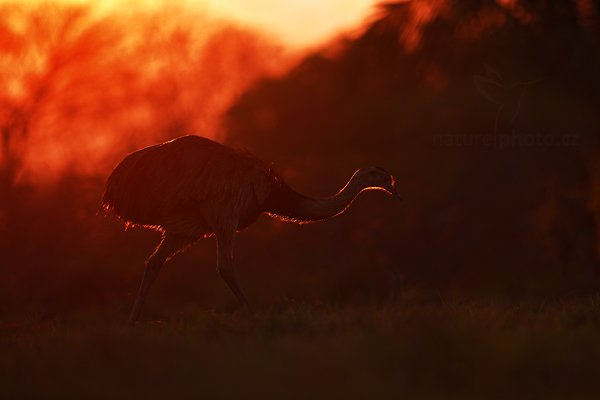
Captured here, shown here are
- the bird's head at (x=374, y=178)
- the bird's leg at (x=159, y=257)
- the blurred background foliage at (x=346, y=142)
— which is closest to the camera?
the bird's leg at (x=159, y=257)

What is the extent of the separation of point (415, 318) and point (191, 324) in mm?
2252

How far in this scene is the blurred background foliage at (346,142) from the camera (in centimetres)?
1625

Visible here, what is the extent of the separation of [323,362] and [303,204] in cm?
467

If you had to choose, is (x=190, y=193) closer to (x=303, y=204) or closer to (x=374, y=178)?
(x=303, y=204)

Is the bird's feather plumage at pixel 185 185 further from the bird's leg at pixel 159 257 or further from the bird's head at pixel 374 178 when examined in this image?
the bird's head at pixel 374 178

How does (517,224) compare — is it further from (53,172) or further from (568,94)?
(53,172)

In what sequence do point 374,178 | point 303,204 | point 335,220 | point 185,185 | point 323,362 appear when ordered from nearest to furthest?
point 323,362 → point 185,185 → point 303,204 → point 374,178 → point 335,220

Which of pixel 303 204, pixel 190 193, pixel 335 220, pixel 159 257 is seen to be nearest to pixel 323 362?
pixel 190 193

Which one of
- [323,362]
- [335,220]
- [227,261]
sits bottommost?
[323,362]

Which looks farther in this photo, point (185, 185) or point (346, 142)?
point (346, 142)

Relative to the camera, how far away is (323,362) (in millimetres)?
6453

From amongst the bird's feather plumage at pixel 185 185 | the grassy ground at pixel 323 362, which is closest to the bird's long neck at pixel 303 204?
the bird's feather plumage at pixel 185 185

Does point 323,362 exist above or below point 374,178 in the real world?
below

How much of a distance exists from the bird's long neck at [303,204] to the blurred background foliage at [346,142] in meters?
4.00
